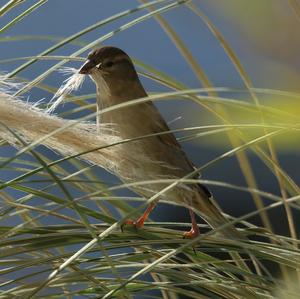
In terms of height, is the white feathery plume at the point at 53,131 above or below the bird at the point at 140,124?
above

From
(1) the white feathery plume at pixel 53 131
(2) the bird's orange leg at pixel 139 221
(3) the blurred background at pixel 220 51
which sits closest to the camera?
(3) the blurred background at pixel 220 51

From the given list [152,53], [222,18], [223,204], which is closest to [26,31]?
[152,53]

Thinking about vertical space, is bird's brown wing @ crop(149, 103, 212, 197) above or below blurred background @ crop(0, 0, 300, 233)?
below

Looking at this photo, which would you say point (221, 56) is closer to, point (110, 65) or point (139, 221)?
Answer: point (110, 65)

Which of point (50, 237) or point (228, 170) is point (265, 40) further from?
point (228, 170)

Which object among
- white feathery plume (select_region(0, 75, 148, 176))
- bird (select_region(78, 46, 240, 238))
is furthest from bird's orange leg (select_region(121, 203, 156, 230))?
white feathery plume (select_region(0, 75, 148, 176))

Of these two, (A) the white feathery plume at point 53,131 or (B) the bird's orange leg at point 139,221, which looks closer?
(A) the white feathery plume at point 53,131

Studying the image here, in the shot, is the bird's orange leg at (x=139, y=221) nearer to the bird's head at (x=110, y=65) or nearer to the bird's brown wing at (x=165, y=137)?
the bird's brown wing at (x=165, y=137)

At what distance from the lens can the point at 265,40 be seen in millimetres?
305

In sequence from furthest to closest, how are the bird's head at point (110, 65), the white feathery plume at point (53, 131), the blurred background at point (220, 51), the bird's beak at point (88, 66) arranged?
the bird's head at point (110, 65), the bird's beak at point (88, 66), the white feathery plume at point (53, 131), the blurred background at point (220, 51)

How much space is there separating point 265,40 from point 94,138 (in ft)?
1.50

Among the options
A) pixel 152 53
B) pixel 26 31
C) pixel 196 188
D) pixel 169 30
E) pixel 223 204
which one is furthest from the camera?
pixel 26 31

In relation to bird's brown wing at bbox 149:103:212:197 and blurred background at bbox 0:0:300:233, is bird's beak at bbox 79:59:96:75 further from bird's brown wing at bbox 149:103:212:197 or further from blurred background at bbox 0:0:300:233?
bird's brown wing at bbox 149:103:212:197

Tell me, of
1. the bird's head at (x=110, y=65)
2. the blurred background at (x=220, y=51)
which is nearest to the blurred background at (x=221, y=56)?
the blurred background at (x=220, y=51)
